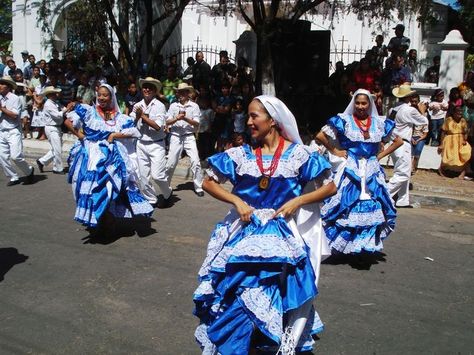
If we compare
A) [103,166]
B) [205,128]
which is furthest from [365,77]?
[103,166]

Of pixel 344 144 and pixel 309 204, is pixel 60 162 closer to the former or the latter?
pixel 344 144

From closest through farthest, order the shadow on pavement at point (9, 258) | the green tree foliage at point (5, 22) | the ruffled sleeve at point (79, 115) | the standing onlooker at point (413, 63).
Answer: the shadow on pavement at point (9, 258) < the ruffled sleeve at point (79, 115) < the standing onlooker at point (413, 63) < the green tree foliage at point (5, 22)

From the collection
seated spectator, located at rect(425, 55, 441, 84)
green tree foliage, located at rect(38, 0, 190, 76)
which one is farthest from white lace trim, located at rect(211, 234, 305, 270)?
green tree foliage, located at rect(38, 0, 190, 76)

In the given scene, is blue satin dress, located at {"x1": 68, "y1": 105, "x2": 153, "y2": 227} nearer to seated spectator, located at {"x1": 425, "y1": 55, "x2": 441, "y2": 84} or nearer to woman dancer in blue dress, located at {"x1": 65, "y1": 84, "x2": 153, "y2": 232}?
woman dancer in blue dress, located at {"x1": 65, "y1": 84, "x2": 153, "y2": 232}

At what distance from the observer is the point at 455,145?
39.0ft

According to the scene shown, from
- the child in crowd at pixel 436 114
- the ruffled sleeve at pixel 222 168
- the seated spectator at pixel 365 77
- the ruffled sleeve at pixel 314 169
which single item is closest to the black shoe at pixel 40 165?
the seated spectator at pixel 365 77

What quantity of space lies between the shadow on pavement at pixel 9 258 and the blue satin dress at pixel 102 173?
784 mm

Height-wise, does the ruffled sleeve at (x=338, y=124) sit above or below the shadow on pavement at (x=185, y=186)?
above

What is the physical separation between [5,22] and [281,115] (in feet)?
141

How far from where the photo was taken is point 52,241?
7719 millimetres

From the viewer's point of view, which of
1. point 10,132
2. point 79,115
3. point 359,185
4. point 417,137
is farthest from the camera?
point 417,137

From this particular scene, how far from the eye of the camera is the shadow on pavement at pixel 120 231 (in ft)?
25.7

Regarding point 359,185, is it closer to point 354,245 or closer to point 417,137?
point 354,245

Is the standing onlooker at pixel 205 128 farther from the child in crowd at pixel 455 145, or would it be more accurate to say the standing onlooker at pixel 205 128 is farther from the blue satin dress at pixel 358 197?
the blue satin dress at pixel 358 197
